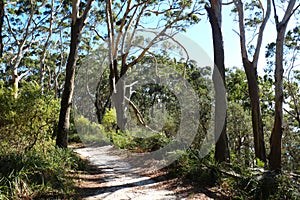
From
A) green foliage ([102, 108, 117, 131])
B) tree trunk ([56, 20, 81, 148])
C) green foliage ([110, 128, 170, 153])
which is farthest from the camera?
green foliage ([102, 108, 117, 131])

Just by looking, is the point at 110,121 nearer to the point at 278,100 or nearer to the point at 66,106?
the point at 66,106

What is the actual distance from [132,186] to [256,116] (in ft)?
15.2

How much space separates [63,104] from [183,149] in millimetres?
3516

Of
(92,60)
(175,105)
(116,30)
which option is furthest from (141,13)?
(92,60)

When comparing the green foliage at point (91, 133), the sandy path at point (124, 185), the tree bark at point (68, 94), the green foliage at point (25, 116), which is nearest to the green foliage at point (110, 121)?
the green foliage at point (91, 133)

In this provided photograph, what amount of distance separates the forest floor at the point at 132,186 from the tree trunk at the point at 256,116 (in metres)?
2.95

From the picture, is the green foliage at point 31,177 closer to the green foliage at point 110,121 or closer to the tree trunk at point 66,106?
the tree trunk at point 66,106

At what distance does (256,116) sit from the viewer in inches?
357

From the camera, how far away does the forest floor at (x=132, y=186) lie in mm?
5511

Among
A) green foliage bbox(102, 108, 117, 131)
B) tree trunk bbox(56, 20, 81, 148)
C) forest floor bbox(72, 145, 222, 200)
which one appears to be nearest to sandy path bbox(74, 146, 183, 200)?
forest floor bbox(72, 145, 222, 200)

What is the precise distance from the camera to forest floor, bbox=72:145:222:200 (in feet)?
18.1

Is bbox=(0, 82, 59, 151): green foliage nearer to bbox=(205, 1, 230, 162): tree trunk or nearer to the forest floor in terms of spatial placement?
the forest floor

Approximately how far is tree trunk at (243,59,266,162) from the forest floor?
2954mm

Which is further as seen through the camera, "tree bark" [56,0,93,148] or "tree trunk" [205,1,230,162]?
"tree bark" [56,0,93,148]
